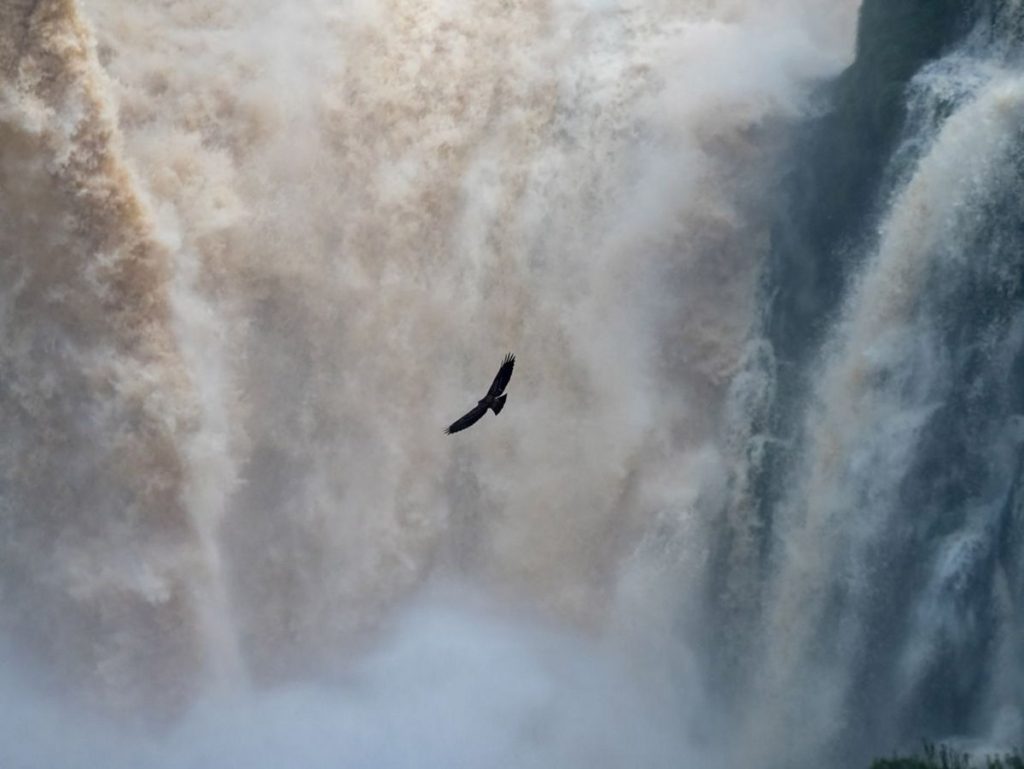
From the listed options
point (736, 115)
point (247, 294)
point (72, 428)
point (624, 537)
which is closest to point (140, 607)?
point (72, 428)

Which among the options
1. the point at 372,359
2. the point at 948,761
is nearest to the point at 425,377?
the point at 372,359

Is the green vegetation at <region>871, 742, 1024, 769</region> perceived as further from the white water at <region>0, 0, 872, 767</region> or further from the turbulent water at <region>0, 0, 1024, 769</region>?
the white water at <region>0, 0, 872, 767</region>

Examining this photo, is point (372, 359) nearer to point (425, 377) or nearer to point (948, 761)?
point (425, 377)

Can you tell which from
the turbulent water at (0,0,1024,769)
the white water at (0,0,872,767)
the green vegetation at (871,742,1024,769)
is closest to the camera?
the green vegetation at (871,742,1024,769)

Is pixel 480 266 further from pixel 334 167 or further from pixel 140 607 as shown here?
pixel 140 607

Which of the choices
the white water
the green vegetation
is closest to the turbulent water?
the white water
